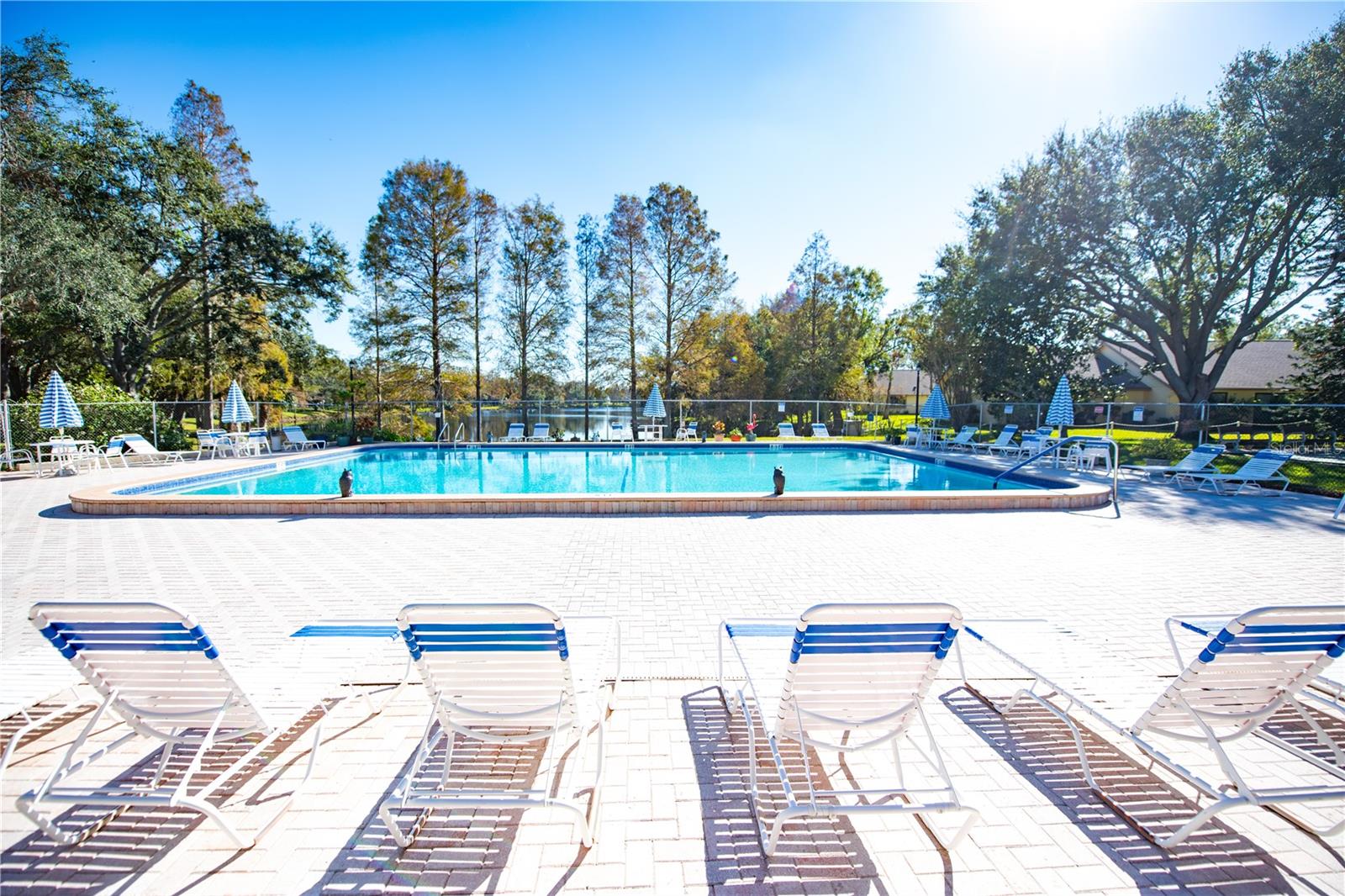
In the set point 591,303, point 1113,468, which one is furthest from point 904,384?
point 1113,468

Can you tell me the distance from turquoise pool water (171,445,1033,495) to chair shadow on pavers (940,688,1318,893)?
27.0ft

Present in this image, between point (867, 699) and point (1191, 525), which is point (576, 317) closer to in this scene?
point (1191, 525)

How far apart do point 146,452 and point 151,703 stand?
15.3 metres

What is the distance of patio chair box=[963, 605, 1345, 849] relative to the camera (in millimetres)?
1926

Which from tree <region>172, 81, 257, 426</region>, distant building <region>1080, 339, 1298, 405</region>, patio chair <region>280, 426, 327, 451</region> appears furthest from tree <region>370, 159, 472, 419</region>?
distant building <region>1080, 339, 1298, 405</region>

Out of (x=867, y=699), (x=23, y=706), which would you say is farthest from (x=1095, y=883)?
(x=23, y=706)

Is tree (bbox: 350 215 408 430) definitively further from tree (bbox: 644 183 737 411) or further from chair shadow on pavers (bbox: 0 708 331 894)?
chair shadow on pavers (bbox: 0 708 331 894)

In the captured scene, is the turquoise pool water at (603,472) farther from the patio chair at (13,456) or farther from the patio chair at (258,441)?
the patio chair at (13,456)

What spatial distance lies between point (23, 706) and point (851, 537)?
657cm

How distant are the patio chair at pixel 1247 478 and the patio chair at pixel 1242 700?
35.3ft

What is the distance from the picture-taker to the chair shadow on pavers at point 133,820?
6.05 feet

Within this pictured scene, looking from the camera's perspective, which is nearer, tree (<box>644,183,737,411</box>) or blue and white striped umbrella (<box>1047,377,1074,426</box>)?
blue and white striped umbrella (<box>1047,377,1074,426</box>)

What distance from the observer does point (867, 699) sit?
6.88ft

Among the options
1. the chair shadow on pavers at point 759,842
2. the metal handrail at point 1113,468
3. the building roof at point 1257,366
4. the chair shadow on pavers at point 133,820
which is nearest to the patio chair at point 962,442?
the metal handrail at point 1113,468
